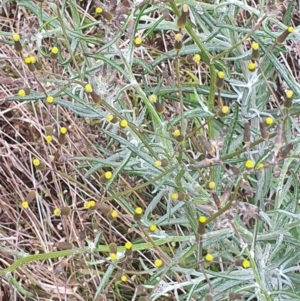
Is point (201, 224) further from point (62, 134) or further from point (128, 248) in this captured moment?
point (62, 134)

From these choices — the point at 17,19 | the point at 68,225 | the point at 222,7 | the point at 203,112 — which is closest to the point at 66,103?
the point at 203,112

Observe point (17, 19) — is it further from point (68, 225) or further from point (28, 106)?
point (68, 225)

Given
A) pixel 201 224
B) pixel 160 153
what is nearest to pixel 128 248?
pixel 201 224

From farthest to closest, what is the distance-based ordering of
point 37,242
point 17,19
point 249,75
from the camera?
point 17,19 < point 37,242 < point 249,75

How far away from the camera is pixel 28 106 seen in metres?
2.04

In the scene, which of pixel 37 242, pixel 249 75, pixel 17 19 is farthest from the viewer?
pixel 17 19

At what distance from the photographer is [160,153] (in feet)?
4.33

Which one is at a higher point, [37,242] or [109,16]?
[109,16]

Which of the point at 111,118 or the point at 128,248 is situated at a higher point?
the point at 111,118

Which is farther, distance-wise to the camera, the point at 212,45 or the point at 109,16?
the point at 212,45

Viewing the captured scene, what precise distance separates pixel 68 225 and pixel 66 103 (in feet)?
2.30

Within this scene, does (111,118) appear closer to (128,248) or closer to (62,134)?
Result: (62,134)

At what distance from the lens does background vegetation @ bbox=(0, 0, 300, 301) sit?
109 centimetres

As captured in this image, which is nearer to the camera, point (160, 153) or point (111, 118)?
point (111, 118)
